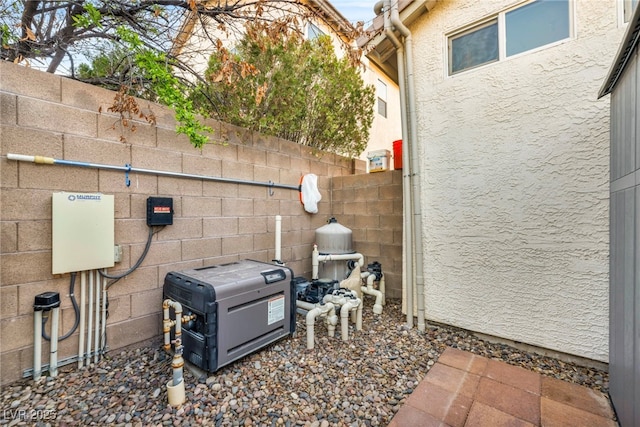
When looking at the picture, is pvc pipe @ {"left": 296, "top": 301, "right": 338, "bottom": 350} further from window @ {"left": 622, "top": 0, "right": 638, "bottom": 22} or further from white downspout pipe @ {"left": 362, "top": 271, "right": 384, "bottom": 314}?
window @ {"left": 622, "top": 0, "right": 638, "bottom": 22}

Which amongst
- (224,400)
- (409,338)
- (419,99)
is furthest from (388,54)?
(224,400)

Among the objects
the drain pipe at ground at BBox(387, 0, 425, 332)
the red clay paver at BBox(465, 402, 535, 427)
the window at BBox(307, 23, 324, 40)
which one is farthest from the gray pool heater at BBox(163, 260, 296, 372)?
the window at BBox(307, 23, 324, 40)

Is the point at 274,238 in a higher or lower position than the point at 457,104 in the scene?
lower

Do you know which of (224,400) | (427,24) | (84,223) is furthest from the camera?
(427,24)

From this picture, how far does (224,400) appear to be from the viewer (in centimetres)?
216

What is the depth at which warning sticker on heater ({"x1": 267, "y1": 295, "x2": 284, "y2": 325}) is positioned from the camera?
9.36 feet

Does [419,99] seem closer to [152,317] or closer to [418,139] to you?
[418,139]

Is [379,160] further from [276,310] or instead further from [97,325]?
[97,325]

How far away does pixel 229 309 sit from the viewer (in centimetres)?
246

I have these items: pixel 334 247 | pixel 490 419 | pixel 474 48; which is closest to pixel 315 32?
pixel 474 48

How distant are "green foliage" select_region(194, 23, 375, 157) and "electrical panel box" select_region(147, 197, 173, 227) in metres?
1.58

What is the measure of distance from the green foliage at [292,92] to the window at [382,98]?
359 cm

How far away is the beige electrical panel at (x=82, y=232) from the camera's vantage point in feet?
7.57

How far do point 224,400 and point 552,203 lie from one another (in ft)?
12.1
